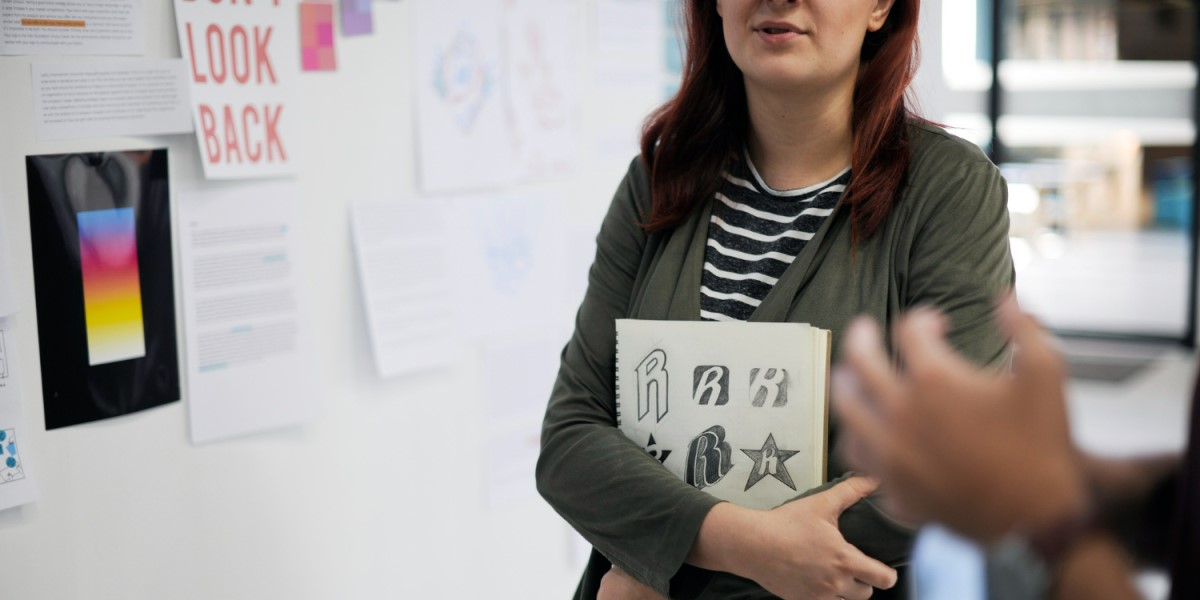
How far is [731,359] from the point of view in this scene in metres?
1.21

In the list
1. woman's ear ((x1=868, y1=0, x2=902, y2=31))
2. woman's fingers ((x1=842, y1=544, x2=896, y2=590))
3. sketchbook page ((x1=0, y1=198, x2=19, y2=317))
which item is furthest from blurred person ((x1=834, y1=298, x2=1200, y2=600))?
sketchbook page ((x1=0, y1=198, x2=19, y2=317))

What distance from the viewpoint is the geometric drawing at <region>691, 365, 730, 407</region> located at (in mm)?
1221

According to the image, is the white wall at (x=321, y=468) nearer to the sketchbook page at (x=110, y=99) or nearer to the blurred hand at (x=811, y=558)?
the sketchbook page at (x=110, y=99)

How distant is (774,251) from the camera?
127 centimetres

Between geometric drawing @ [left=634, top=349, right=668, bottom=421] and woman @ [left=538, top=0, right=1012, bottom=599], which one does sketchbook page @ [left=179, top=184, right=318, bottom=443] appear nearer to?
woman @ [left=538, top=0, right=1012, bottom=599]

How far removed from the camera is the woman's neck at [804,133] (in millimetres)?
1288

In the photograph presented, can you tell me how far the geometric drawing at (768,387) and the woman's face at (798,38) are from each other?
1.12 ft

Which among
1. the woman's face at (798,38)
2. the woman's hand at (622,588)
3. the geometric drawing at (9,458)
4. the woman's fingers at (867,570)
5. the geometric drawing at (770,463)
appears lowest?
the woman's hand at (622,588)

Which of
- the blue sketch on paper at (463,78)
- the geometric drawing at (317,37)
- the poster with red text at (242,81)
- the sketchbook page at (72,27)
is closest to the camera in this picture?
the sketchbook page at (72,27)

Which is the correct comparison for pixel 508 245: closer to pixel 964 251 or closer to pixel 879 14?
pixel 879 14

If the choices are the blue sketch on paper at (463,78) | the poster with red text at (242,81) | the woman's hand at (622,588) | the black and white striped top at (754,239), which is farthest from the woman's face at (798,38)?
the blue sketch on paper at (463,78)

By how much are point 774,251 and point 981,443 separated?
699 mm

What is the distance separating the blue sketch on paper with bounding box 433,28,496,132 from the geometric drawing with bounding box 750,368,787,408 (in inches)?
47.2

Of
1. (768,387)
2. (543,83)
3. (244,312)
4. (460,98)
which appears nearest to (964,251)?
(768,387)
